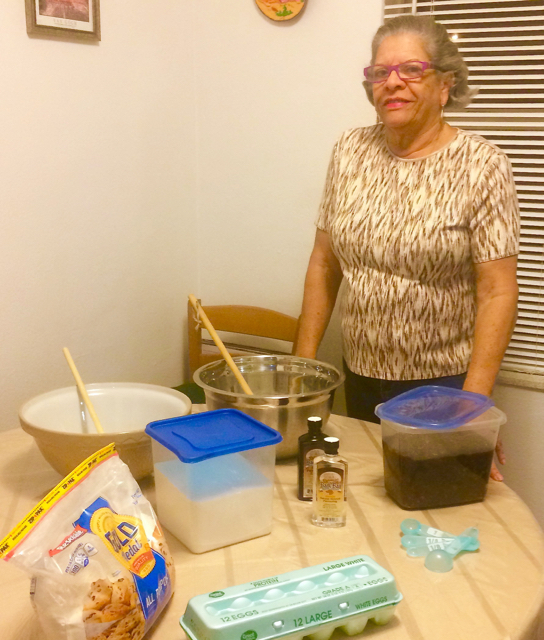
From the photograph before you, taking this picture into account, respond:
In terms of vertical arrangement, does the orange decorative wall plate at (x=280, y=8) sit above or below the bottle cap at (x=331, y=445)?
above

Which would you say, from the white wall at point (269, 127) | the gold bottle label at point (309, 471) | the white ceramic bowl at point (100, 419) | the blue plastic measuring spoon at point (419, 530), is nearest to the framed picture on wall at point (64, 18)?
the white wall at point (269, 127)

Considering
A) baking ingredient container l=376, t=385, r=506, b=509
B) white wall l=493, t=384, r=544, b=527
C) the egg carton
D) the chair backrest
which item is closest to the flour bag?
the egg carton

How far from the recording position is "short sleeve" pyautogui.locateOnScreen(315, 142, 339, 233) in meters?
1.74

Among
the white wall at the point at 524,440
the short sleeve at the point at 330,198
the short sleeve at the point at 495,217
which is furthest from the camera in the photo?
the white wall at the point at 524,440

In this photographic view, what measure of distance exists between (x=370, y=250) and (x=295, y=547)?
80cm

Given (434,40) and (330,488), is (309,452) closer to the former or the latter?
(330,488)

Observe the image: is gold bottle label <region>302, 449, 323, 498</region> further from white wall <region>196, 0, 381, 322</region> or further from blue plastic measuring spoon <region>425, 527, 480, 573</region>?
white wall <region>196, 0, 381, 322</region>

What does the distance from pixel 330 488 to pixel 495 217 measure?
30.2 inches

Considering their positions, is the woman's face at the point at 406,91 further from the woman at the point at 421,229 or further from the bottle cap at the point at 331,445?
the bottle cap at the point at 331,445

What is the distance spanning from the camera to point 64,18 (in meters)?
1.86

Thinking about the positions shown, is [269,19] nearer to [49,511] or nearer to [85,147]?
[85,147]

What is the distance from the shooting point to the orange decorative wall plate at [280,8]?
214 centimetres

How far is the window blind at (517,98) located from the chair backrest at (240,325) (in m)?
0.73

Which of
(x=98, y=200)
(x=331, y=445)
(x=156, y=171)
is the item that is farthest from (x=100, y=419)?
(x=156, y=171)
